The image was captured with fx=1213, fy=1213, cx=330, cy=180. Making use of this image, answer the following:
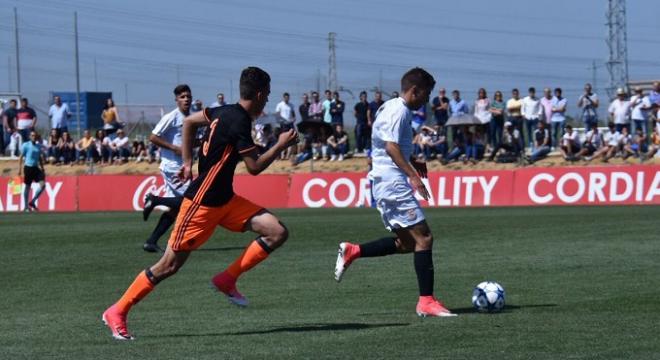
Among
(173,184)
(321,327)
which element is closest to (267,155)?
(321,327)

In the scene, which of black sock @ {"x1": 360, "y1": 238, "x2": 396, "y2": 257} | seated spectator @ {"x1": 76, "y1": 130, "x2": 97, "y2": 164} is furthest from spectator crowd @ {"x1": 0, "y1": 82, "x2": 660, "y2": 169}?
black sock @ {"x1": 360, "y1": 238, "x2": 396, "y2": 257}

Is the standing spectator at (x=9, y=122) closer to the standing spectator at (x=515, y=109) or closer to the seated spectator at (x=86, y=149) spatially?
the seated spectator at (x=86, y=149)

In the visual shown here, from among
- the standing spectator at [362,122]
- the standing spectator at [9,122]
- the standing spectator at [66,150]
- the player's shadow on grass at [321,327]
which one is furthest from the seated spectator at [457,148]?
the player's shadow on grass at [321,327]

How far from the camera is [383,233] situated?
20.8 meters

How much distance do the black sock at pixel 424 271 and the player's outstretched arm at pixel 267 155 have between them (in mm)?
1789

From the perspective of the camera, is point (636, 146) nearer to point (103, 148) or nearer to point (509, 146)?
point (509, 146)

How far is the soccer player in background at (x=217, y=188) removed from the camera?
30.7ft

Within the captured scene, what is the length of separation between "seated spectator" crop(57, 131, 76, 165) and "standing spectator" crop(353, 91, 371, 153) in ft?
36.3

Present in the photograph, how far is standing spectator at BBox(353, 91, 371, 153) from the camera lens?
37.3m

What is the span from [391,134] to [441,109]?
87.8ft

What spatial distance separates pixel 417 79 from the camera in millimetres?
10438

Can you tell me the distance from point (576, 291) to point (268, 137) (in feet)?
80.1

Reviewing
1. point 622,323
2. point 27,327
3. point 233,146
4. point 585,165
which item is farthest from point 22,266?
point 585,165

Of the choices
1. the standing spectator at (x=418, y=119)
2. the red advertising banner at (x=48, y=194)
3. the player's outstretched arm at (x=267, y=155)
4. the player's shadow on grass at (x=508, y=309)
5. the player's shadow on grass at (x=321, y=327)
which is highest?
the player's outstretched arm at (x=267, y=155)
